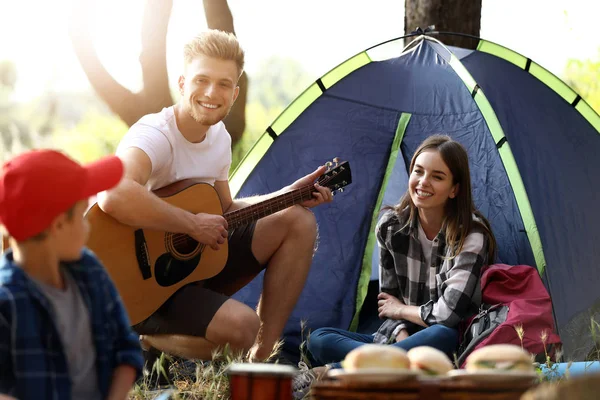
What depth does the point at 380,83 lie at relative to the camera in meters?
3.56

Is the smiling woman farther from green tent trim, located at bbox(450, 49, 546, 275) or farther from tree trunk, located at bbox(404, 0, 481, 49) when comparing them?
tree trunk, located at bbox(404, 0, 481, 49)

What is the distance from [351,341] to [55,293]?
5.06 feet

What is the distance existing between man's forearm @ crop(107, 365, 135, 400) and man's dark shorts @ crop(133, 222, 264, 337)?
3.22ft

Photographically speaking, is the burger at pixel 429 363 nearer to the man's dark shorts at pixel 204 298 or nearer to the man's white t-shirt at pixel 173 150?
the man's dark shorts at pixel 204 298

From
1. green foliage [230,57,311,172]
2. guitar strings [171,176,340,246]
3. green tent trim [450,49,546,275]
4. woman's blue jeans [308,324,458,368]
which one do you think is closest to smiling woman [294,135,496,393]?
woman's blue jeans [308,324,458,368]

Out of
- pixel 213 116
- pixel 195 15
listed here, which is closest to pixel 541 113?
pixel 213 116

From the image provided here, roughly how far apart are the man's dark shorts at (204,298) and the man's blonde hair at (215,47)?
0.60 metres

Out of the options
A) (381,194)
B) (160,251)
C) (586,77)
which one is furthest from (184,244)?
(586,77)

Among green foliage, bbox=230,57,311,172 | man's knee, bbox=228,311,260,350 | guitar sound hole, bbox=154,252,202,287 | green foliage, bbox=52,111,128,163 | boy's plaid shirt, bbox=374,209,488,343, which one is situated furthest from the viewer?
green foliage, bbox=230,57,311,172

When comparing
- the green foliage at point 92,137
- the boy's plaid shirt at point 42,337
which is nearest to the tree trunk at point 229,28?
the green foliage at point 92,137

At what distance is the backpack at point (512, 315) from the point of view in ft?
8.92

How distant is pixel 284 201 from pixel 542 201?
3.28ft

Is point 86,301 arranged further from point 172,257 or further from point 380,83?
point 380,83

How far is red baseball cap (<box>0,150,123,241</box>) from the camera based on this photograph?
1471 mm
